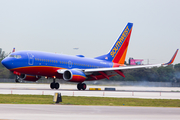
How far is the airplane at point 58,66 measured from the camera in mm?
42062

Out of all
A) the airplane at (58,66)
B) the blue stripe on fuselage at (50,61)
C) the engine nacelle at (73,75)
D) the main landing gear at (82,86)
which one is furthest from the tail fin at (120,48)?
the engine nacelle at (73,75)

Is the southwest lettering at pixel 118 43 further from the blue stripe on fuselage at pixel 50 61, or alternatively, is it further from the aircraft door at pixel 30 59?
the aircraft door at pixel 30 59

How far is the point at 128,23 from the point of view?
57750mm

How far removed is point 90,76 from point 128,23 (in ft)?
44.8

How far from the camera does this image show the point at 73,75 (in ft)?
143

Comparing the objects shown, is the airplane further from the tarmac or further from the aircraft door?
the tarmac

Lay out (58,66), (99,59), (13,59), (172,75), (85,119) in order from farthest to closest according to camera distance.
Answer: (172,75) → (99,59) → (58,66) → (13,59) → (85,119)

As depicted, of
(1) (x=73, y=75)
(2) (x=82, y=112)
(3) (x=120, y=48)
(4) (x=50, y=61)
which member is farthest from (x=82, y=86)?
(2) (x=82, y=112)

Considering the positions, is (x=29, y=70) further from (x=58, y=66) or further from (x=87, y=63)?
(x=87, y=63)

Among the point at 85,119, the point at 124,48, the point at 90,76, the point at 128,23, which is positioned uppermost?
the point at 128,23

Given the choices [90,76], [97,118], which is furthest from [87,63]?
[97,118]

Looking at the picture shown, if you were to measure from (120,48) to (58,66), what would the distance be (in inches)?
585

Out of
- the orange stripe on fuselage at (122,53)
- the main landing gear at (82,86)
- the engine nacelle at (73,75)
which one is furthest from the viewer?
the orange stripe on fuselage at (122,53)

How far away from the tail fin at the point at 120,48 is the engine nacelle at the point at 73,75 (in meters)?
11.4
